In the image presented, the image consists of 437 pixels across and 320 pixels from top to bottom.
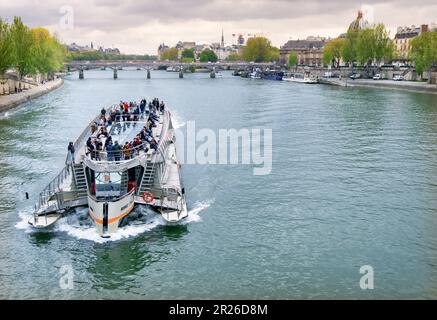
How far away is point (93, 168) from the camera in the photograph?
75.7 feet

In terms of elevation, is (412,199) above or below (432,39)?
below

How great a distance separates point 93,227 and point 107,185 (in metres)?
1.95

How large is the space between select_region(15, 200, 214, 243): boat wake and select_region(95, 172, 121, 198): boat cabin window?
133cm

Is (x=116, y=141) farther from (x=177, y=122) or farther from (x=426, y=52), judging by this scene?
(x=426, y=52)

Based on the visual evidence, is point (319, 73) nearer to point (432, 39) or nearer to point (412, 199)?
point (432, 39)

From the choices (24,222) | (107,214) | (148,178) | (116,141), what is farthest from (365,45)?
(107,214)

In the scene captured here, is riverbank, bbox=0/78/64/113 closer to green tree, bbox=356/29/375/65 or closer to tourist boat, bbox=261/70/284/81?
green tree, bbox=356/29/375/65

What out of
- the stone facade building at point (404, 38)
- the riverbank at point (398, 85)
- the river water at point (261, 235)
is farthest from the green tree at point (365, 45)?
the river water at point (261, 235)

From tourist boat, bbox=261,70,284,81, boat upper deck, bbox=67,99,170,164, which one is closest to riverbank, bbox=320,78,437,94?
tourist boat, bbox=261,70,284,81

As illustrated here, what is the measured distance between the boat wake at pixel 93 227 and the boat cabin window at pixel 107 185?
Answer: 133 centimetres

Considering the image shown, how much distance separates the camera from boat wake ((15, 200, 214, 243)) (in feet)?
73.7

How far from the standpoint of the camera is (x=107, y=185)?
2378 centimetres

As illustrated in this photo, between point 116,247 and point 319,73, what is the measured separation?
456 ft
